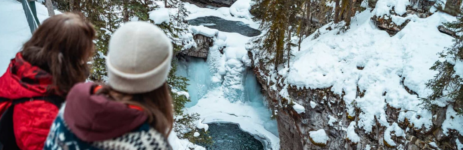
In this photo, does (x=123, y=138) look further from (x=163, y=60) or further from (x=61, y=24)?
(x=61, y=24)

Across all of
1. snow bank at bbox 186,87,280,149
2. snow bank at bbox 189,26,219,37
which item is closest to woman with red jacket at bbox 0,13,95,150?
snow bank at bbox 186,87,280,149

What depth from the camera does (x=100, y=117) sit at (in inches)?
43.1

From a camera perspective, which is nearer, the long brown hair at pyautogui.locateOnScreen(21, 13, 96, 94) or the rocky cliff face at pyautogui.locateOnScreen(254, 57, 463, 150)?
the long brown hair at pyautogui.locateOnScreen(21, 13, 96, 94)

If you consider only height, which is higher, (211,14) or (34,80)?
(34,80)

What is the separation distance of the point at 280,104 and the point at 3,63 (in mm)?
9406

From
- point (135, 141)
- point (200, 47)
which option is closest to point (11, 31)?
point (135, 141)

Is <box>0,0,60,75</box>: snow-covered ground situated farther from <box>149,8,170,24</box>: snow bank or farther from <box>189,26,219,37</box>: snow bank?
<box>189,26,219,37</box>: snow bank

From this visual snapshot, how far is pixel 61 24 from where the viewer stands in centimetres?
151

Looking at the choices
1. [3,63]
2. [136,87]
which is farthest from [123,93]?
[3,63]

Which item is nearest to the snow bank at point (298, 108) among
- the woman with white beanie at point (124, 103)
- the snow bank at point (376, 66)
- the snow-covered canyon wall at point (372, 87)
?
the snow-covered canyon wall at point (372, 87)

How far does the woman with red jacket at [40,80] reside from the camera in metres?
1.49

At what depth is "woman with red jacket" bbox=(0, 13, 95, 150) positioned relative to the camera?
1493 mm


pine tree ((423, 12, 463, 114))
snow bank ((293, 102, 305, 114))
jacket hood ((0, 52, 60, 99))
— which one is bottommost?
snow bank ((293, 102, 305, 114))

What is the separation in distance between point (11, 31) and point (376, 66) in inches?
377
